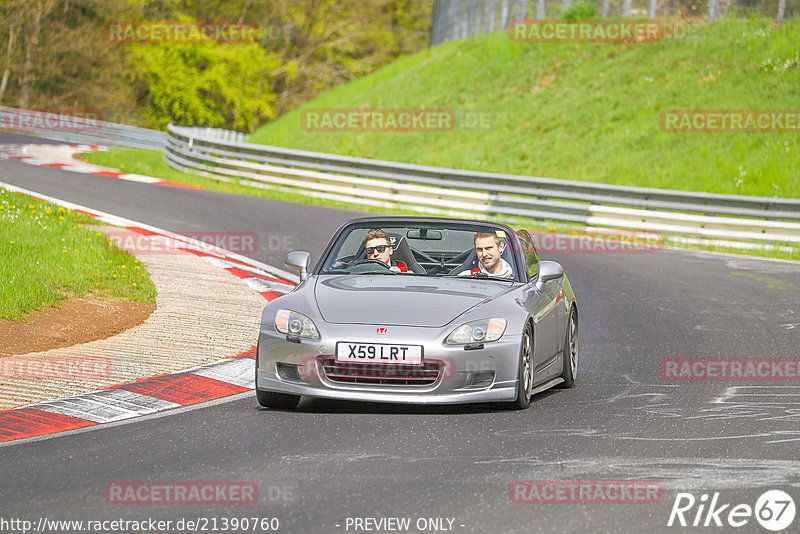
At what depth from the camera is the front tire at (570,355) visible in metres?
8.83

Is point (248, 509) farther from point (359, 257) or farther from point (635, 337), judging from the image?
point (635, 337)

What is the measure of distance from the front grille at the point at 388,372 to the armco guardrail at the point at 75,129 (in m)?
34.9

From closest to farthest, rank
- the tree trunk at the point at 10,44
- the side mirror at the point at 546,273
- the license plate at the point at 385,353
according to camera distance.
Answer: the license plate at the point at 385,353
the side mirror at the point at 546,273
the tree trunk at the point at 10,44

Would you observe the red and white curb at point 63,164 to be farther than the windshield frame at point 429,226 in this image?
Yes

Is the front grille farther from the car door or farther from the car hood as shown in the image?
the car door

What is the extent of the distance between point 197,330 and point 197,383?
2.09m

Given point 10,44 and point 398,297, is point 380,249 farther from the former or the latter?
point 10,44

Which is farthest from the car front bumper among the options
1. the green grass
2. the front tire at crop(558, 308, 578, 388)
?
the green grass

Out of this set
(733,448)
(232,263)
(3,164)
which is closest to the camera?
(733,448)

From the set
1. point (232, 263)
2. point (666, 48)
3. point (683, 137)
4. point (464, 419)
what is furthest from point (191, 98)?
point (464, 419)

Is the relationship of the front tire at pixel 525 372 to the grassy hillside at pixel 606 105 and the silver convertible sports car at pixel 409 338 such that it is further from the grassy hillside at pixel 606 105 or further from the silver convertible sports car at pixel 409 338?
the grassy hillside at pixel 606 105

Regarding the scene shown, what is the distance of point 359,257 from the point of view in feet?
29.1

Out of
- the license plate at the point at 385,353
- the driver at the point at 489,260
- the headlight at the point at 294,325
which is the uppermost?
the driver at the point at 489,260

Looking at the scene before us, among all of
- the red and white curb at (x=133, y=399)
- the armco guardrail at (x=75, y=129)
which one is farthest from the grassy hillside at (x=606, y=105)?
the red and white curb at (x=133, y=399)
